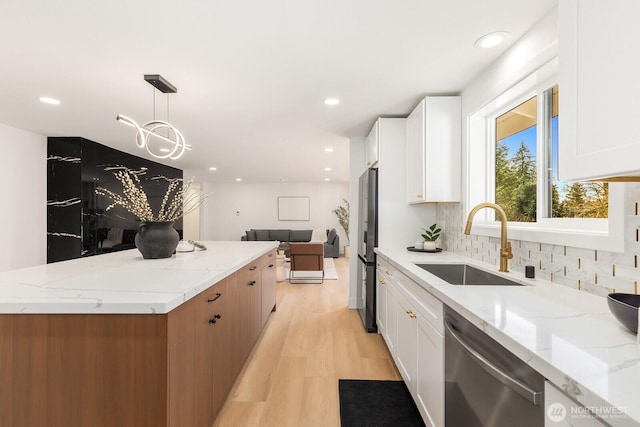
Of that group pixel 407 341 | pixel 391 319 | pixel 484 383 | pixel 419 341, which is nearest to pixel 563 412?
pixel 484 383

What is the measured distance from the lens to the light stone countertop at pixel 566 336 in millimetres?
607

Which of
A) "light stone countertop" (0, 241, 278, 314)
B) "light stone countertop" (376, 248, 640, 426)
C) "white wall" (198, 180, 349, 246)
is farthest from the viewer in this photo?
"white wall" (198, 180, 349, 246)

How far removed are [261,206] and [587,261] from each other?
9.30 meters

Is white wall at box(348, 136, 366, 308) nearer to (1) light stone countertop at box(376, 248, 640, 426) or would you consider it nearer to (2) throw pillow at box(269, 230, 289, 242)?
(1) light stone countertop at box(376, 248, 640, 426)

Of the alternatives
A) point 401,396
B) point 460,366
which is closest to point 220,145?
point 401,396

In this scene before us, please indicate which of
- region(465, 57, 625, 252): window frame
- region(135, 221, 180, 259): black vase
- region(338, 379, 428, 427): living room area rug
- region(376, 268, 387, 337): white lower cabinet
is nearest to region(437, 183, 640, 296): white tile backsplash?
region(465, 57, 625, 252): window frame

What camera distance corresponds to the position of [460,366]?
1.24 m

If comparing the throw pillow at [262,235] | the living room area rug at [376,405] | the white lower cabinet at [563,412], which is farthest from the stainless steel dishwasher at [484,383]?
the throw pillow at [262,235]

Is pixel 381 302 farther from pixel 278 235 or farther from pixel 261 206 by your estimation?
A: pixel 261 206

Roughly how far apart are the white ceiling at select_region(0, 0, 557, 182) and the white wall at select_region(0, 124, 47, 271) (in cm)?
48

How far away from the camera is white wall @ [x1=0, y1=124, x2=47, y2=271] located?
12.9ft

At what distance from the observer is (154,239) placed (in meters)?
2.25

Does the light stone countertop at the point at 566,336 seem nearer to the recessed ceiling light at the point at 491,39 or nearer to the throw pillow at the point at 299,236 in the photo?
the recessed ceiling light at the point at 491,39

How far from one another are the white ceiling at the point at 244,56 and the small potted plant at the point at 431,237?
1246 millimetres
